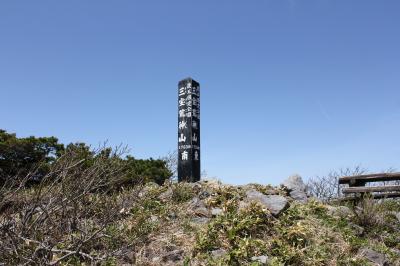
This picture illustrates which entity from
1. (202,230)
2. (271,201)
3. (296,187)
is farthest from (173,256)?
(296,187)

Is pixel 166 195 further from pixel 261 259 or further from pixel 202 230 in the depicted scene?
pixel 261 259

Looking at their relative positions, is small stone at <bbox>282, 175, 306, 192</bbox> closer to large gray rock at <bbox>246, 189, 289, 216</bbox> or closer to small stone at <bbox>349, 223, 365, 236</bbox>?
large gray rock at <bbox>246, 189, 289, 216</bbox>

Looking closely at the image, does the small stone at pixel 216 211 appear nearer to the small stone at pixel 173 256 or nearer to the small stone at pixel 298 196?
the small stone at pixel 173 256

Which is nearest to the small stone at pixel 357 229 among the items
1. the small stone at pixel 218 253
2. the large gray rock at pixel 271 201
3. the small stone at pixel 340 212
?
the small stone at pixel 340 212

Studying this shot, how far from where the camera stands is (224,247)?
291 inches

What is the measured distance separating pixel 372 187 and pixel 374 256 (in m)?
3.76

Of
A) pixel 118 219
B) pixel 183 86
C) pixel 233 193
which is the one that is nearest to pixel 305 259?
pixel 233 193

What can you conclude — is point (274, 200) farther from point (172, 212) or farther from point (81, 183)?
point (81, 183)

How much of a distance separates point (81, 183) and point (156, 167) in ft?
44.6

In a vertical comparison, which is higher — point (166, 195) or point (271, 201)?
point (166, 195)

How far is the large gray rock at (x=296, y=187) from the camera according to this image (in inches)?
443

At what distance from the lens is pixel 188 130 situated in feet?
46.6

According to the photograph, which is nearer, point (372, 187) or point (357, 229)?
point (357, 229)

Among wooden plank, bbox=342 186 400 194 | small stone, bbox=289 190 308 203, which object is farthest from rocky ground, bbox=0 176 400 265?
wooden plank, bbox=342 186 400 194
